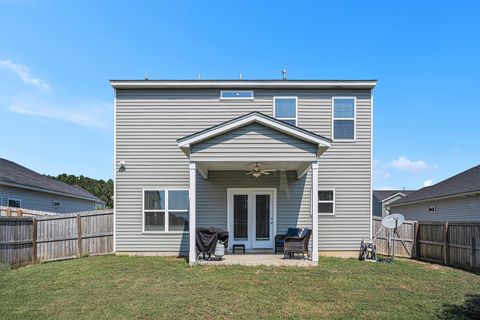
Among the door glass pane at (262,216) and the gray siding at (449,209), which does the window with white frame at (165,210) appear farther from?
the gray siding at (449,209)

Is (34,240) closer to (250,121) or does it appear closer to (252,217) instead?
(252,217)

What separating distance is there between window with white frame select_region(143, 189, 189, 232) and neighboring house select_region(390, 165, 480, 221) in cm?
1074

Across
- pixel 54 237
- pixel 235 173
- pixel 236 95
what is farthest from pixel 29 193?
pixel 236 95

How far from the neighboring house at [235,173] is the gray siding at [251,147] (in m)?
1.92

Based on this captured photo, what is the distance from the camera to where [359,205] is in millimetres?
11734

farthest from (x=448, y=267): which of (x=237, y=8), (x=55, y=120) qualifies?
(x=55, y=120)

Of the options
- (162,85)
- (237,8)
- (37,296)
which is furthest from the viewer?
(237,8)

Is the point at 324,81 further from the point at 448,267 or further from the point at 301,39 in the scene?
the point at 448,267

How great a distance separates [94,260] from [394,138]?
1431cm

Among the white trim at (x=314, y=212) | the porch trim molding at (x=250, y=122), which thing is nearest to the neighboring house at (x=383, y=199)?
the white trim at (x=314, y=212)

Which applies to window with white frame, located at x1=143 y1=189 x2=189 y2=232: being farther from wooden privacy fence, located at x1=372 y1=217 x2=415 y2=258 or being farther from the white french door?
wooden privacy fence, located at x1=372 y1=217 x2=415 y2=258

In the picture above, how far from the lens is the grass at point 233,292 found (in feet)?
18.2

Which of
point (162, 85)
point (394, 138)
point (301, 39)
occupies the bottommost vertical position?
point (394, 138)

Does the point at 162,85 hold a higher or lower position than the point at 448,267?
higher
